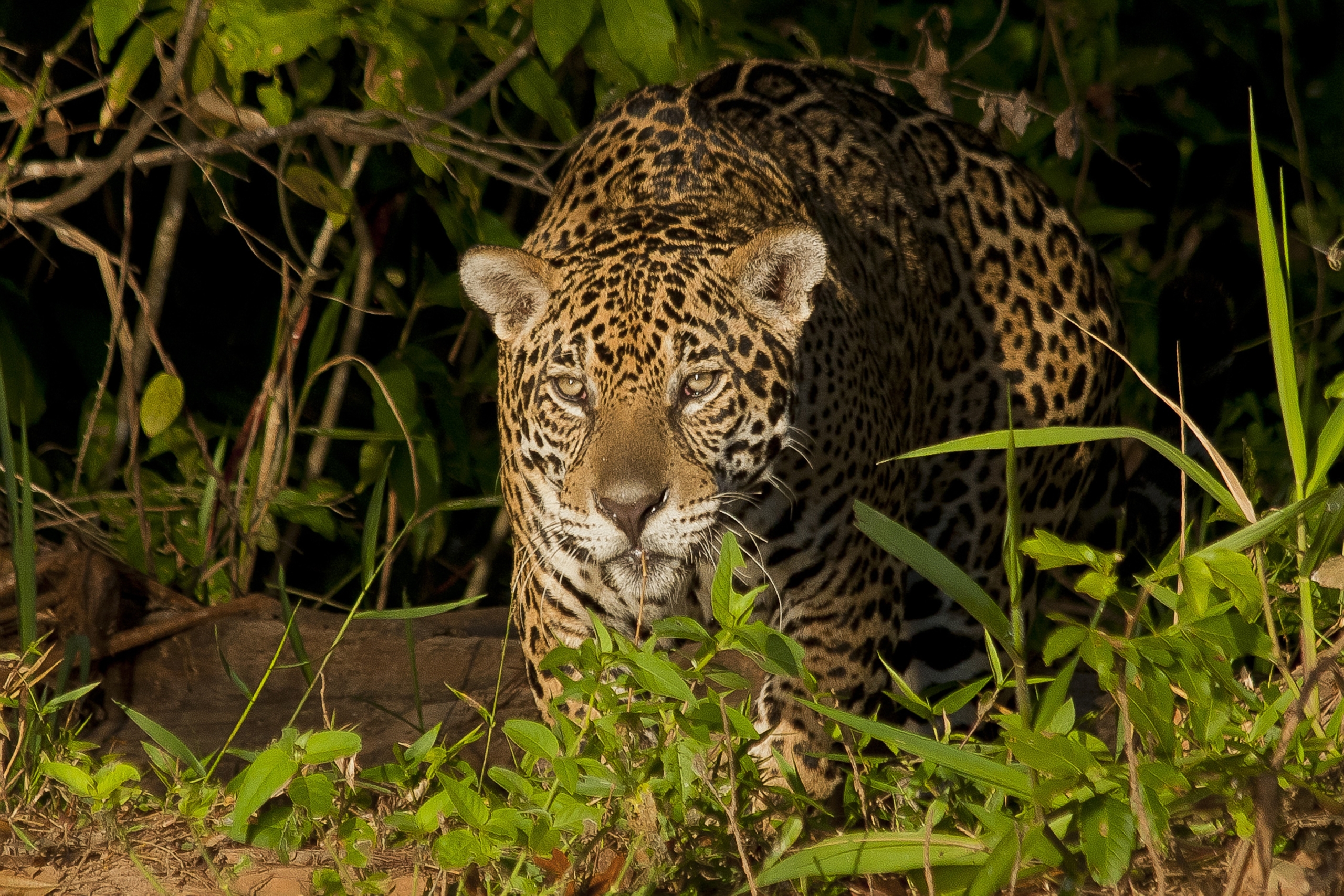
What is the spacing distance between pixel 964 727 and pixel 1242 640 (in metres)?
2.51

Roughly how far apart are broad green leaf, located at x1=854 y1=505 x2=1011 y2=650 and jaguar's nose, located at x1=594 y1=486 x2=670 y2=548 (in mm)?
913

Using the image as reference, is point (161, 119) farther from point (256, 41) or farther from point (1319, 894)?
point (1319, 894)

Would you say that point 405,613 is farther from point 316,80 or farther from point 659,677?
point 316,80

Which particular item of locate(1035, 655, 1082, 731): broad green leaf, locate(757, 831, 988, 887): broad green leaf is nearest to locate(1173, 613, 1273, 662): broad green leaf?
locate(1035, 655, 1082, 731): broad green leaf

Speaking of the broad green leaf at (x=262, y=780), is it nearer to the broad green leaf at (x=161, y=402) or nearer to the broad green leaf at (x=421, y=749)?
the broad green leaf at (x=421, y=749)

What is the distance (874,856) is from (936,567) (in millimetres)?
446

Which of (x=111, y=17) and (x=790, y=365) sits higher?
(x=111, y=17)

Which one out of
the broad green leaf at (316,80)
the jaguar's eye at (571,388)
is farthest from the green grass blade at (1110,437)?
the broad green leaf at (316,80)

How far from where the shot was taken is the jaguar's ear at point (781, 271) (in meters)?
3.37

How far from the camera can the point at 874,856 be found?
2.16 m

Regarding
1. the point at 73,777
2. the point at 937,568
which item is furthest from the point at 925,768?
the point at 73,777

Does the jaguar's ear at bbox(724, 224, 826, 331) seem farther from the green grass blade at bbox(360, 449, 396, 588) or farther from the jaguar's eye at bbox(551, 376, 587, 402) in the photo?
the green grass blade at bbox(360, 449, 396, 588)

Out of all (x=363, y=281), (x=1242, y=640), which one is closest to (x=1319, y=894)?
(x=1242, y=640)

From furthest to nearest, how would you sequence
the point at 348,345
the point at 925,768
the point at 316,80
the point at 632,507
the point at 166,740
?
the point at 348,345 < the point at 316,80 < the point at 632,507 < the point at 166,740 < the point at 925,768
